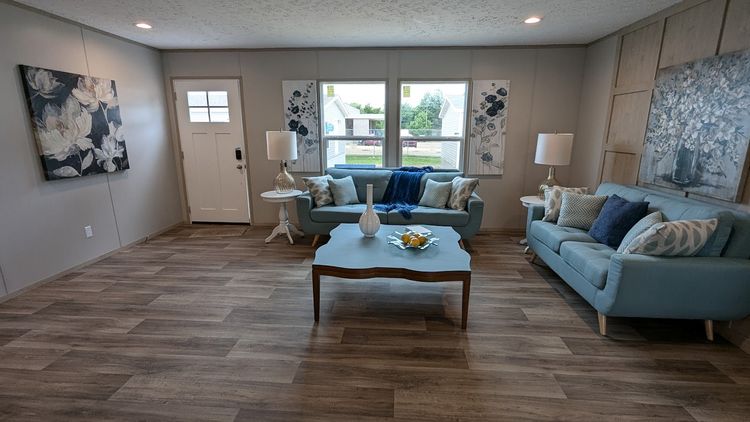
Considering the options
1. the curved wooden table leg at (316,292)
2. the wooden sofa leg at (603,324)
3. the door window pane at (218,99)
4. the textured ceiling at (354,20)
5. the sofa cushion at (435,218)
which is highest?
the textured ceiling at (354,20)

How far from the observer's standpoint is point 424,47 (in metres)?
4.35

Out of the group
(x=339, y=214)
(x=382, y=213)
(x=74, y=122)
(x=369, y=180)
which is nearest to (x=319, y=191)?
(x=339, y=214)

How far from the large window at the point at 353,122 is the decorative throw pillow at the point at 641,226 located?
9.89 ft

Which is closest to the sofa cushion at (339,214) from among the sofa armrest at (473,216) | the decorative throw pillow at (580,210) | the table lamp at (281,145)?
the table lamp at (281,145)

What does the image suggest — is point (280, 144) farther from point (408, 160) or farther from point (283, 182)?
→ point (408, 160)

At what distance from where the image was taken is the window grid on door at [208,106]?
15.4 feet

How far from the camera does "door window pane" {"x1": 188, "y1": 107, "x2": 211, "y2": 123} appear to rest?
473 centimetres

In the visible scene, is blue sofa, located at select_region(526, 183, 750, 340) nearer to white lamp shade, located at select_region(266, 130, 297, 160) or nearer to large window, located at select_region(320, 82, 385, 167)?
large window, located at select_region(320, 82, 385, 167)

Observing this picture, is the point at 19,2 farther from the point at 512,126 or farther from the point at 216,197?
the point at 512,126

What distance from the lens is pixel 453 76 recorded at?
4.42 meters

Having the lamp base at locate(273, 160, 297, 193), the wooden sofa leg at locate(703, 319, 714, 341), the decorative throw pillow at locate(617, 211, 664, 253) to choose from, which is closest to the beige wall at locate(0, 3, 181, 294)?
the lamp base at locate(273, 160, 297, 193)

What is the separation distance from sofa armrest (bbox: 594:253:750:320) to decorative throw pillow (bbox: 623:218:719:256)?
53 mm

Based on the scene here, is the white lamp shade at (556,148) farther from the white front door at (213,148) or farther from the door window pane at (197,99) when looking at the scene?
the door window pane at (197,99)

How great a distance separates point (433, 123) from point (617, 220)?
253 centimetres
